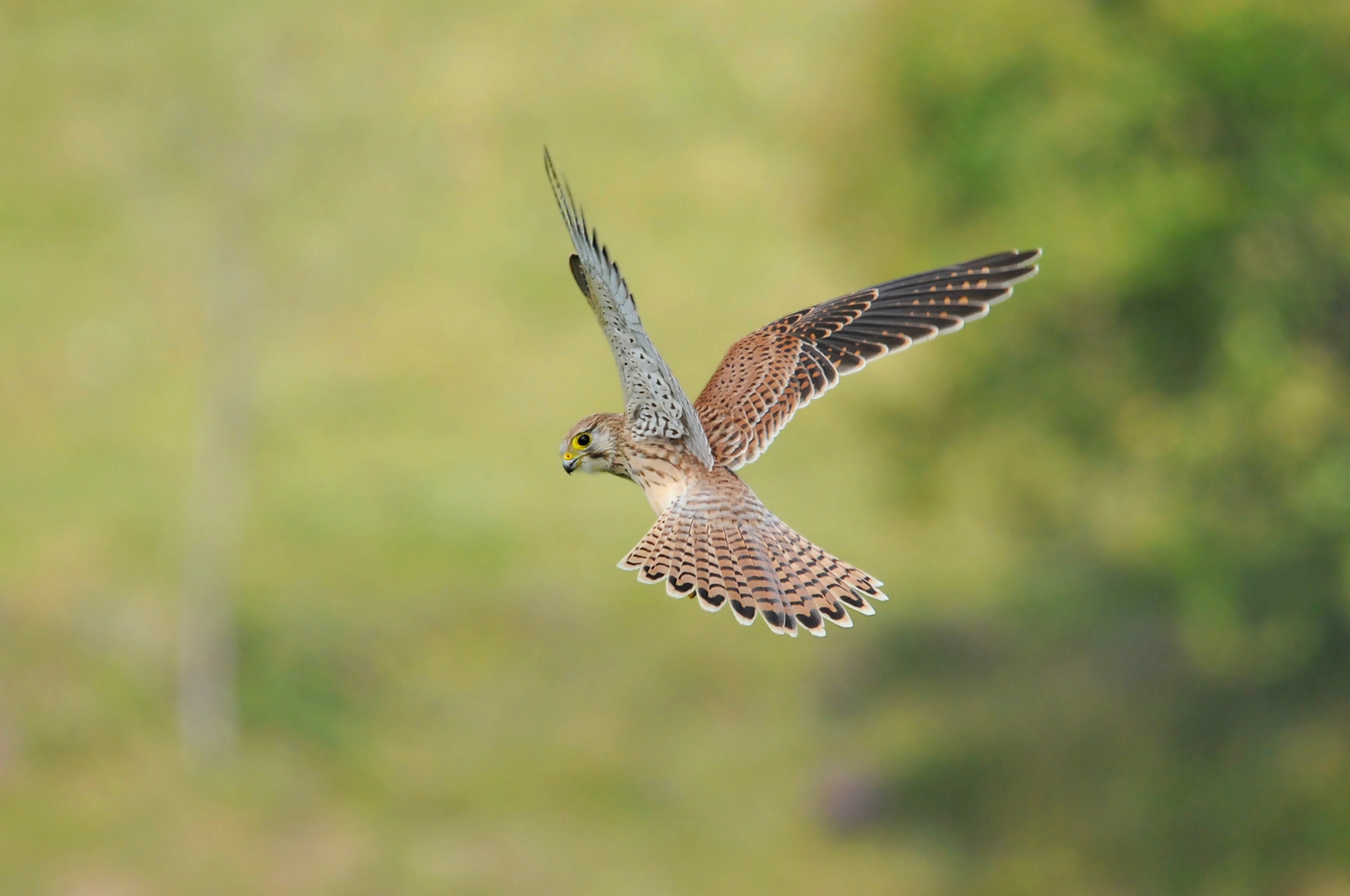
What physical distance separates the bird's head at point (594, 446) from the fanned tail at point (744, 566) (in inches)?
13.1

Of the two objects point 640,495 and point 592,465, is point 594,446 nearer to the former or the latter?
point 592,465

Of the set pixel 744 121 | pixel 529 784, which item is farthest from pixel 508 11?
pixel 529 784

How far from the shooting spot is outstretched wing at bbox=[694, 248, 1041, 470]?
8.28m

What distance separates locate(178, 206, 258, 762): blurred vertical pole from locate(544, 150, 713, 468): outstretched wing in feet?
54.0

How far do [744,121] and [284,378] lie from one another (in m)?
10.1

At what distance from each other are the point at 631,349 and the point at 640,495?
2032cm

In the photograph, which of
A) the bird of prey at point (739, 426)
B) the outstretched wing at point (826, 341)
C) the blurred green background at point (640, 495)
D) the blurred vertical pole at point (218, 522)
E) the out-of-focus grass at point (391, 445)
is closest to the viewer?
the bird of prey at point (739, 426)

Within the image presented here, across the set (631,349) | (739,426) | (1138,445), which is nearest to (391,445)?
(1138,445)

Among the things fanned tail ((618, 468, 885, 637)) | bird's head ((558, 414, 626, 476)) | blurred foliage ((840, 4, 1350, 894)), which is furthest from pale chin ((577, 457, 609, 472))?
blurred foliage ((840, 4, 1350, 894))

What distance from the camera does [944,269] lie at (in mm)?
9086

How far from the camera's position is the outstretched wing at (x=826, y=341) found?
8281 millimetres

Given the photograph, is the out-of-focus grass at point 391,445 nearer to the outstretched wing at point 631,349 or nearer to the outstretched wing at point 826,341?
the outstretched wing at point 826,341

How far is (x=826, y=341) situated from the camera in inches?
357

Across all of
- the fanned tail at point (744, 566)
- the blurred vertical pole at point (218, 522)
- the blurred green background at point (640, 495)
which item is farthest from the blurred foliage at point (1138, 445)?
the fanned tail at point (744, 566)
